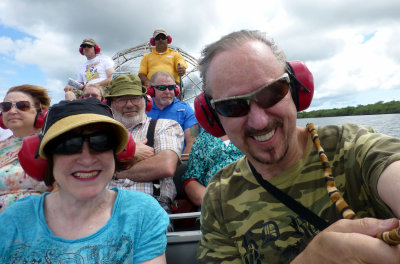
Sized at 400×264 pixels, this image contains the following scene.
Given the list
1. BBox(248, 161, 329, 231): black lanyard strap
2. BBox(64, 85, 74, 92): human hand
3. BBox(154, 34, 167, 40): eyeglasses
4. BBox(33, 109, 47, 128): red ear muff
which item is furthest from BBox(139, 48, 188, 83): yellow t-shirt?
BBox(248, 161, 329, 231): black lanyard strap

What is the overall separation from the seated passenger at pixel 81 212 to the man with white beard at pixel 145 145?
740 mm

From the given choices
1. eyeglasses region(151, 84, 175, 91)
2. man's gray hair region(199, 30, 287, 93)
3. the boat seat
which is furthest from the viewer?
eyeglasses region(151, 84, 175, 91)

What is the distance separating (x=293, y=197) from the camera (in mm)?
1296

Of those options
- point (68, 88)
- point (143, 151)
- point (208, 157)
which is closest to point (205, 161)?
point (208, 157)

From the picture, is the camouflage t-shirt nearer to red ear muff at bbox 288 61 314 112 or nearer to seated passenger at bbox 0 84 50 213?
red ear muff at bbox 288 61 314 112

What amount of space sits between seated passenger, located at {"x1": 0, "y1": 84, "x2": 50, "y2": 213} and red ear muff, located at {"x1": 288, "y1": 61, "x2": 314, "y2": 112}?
2.31 meters

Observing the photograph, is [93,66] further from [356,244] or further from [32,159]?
[356,244]

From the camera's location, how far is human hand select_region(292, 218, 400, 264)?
657mm

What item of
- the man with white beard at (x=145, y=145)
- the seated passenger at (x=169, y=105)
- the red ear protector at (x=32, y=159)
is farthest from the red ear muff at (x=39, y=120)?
the seated passenger at (x=169, y=105)

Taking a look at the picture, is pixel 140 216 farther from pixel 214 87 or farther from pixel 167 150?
pixel 167 150

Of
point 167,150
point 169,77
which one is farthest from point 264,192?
point 169,77

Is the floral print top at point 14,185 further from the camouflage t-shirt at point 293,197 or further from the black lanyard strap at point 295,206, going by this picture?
the black lanyard strap at point 295,206

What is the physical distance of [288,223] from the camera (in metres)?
1.29

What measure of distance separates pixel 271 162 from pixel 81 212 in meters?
1.15
